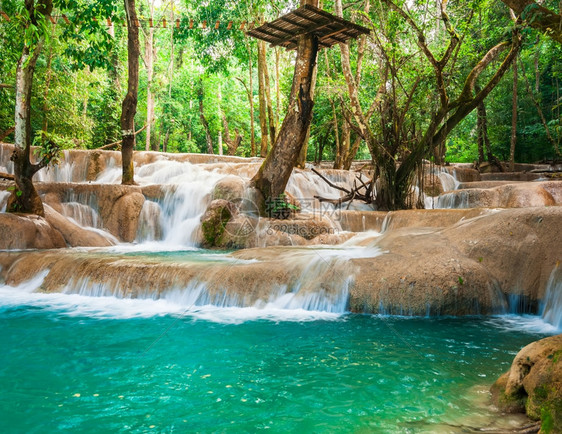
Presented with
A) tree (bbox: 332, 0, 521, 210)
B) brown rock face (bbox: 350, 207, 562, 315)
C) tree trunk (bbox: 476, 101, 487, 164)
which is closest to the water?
brown rock face (bbox: 350, 207, 562, 315)

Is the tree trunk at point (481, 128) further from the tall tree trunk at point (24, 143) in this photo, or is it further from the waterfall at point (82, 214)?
the tall tree trunk at point (24, 143)

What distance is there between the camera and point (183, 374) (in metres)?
3.60

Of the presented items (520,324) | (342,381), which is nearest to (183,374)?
(342,381)

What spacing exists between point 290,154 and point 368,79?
921 centimetres

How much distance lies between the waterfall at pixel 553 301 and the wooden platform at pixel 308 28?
6124mm

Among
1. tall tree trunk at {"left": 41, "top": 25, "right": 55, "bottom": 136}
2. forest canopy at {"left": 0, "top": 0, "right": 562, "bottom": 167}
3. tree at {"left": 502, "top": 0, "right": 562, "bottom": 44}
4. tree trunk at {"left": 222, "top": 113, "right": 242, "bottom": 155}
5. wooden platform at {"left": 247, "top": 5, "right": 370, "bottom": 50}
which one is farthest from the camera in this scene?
tree trunk at {"left": 222, "top": 113, "right": 242, "bottom": 155}

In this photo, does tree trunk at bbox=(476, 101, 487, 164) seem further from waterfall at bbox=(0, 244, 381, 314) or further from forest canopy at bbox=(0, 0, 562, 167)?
waterfall at bbox=(0, 244, 381, 314)

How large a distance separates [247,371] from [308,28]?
8.18 metres

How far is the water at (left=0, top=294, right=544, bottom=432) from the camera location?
284 centimetres

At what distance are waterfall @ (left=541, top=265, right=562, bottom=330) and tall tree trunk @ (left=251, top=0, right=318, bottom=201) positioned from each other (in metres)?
6.53

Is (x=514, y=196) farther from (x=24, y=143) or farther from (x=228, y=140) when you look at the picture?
(x=228, y=140)

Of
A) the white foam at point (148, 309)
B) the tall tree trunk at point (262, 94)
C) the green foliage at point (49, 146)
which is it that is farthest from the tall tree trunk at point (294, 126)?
the tall tree trunk at point (262, 94)

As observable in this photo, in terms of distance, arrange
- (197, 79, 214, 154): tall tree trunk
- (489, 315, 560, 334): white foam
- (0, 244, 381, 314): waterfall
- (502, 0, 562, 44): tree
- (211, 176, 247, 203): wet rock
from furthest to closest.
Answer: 1. (197, 79, 214, 154): tall tree trunk
2. (211, 176, 247, 203): wet rock
3. (0, 244, 381, 314): waterfall
4. (489, 315, 560, 334): white foam
5. (502, 0, 562, 44): tree

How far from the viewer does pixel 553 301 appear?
5.09 metres
